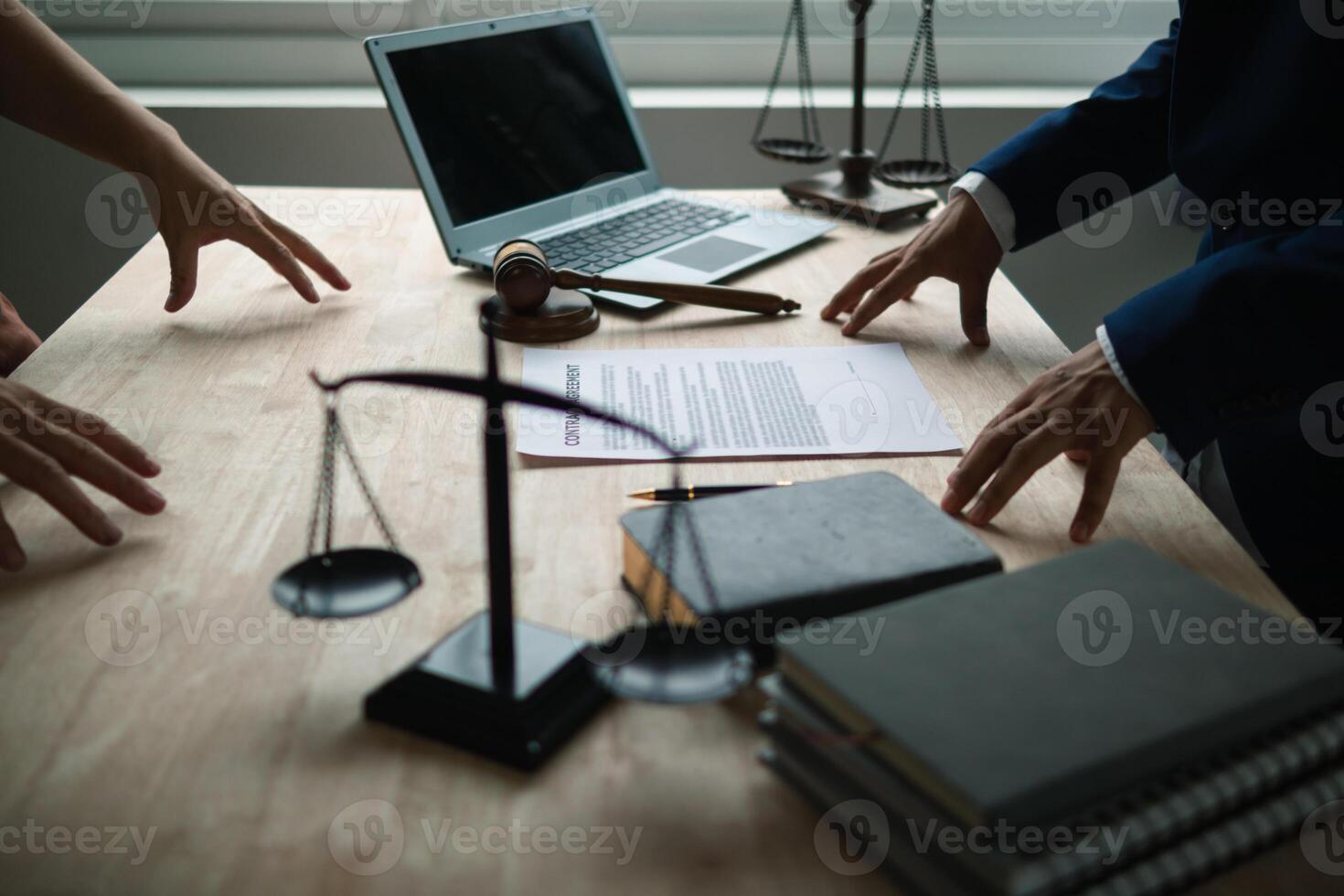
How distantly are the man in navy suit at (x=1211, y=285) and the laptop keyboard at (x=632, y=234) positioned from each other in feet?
0.91

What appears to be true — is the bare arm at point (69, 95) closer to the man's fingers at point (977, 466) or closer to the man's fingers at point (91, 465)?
the man's fingers at point (91, 465)

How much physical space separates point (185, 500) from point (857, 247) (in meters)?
0.92

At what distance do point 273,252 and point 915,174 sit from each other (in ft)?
3.02

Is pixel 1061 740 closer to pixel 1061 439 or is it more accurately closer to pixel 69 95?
pixel 1061 439

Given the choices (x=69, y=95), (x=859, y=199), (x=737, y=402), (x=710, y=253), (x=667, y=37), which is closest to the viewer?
(x=737, y=402)

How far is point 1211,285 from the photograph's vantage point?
2.92 ft

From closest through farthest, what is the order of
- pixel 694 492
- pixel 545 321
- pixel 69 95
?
1. pixel 694 492
2. pixel 545 321
3. pixel 69 95

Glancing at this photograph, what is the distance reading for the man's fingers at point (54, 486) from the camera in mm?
777

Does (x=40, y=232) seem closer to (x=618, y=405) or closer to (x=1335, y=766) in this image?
(x=618, y=405)

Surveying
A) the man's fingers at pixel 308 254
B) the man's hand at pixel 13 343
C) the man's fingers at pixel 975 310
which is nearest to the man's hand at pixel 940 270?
the man's fingers at pixel 975 310

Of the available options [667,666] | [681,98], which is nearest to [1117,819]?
[667,666]

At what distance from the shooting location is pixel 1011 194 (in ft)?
4.09

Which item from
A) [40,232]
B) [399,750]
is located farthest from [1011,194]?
[40,232]

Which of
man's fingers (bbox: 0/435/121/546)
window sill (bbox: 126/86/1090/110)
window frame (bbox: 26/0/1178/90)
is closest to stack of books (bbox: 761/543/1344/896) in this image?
man's fingers (bbox: 0/435/121/546)
